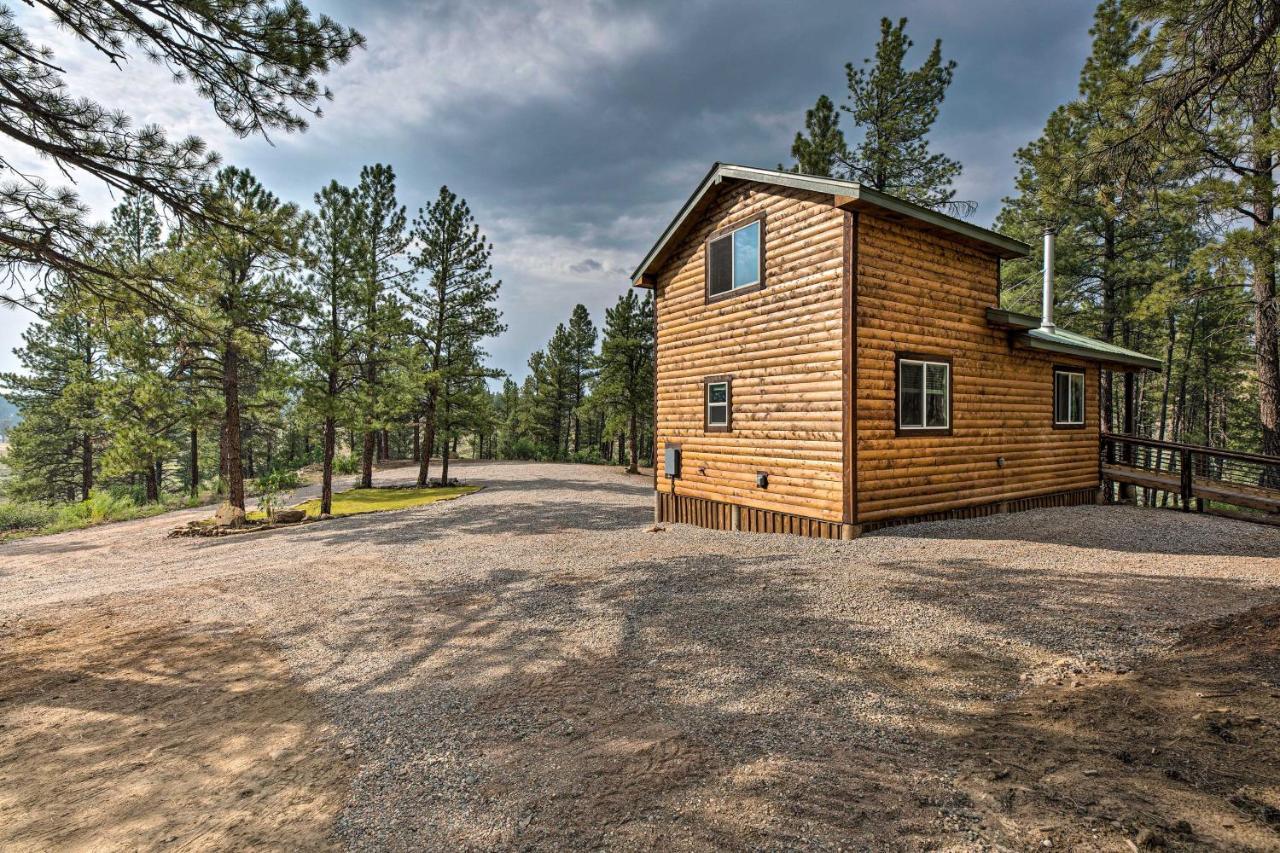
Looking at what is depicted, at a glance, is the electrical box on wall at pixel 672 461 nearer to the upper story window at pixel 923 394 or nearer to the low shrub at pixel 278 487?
the upper story window at pixel 923 394

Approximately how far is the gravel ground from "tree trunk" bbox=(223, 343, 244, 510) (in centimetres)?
447

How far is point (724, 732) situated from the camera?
10.3ft

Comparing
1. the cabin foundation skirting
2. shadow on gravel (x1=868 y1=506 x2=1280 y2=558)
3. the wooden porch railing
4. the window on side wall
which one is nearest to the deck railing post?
the wooden porch railing

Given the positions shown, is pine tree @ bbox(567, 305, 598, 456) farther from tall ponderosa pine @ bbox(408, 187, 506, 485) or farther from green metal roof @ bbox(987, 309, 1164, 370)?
green metal roof @ bbox(987, 309, 1164, 370)

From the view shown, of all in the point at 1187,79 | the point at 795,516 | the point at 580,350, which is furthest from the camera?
the point at 580,350

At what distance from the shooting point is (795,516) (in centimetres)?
906

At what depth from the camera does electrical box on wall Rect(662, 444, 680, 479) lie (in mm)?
11776

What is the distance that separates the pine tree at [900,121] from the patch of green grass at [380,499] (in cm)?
1877

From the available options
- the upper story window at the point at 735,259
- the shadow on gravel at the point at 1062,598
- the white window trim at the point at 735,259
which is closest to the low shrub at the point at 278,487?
the upper story window at the point at 735,259

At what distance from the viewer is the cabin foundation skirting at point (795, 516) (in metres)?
8.54

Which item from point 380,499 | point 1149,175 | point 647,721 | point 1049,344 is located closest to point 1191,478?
point 1049,344

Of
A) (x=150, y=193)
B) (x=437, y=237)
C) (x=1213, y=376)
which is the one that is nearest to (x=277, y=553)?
(x=150, y=193)

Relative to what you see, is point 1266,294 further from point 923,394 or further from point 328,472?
point 328,472

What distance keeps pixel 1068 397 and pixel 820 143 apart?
11.5 meters
